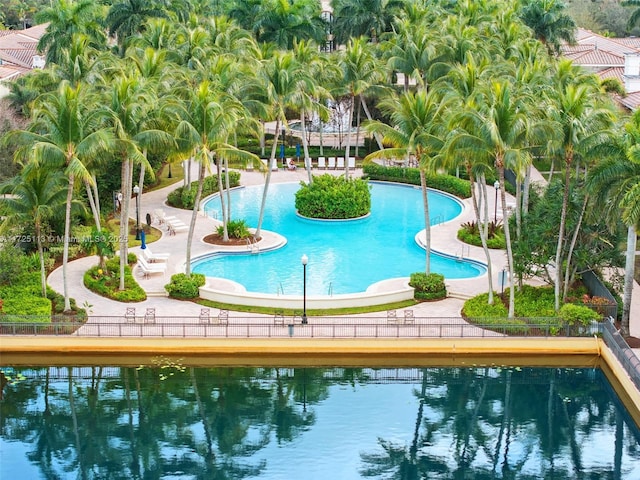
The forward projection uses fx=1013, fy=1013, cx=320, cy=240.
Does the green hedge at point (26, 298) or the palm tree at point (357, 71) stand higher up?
the palm tree at point (357, 71)

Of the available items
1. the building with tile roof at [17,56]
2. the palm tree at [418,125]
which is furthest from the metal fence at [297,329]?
the building with tile roof at [17,56]

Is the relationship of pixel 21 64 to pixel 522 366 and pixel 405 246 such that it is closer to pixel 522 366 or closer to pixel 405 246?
pixel 405 246

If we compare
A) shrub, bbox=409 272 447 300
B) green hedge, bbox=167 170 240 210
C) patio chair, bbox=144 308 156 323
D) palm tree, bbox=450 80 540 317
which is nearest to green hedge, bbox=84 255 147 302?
patio chair, bbox=144 308 156 323

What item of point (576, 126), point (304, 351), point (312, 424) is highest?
point (576, 126)

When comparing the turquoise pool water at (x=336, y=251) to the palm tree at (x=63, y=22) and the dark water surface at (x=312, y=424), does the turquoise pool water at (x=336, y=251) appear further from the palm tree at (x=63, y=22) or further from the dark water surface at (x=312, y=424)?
the palm tree at (x=63, y=22)

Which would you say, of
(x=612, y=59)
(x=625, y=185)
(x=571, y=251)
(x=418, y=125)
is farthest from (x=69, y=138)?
(x=612, y=59)

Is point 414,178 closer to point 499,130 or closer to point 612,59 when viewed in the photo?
point 612,59

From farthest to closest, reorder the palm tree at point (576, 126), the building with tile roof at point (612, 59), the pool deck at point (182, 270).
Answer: the building with tile roof at point (612, 59)
the pool deck at point (182, 270)
the palm tree at point (576, 126)
